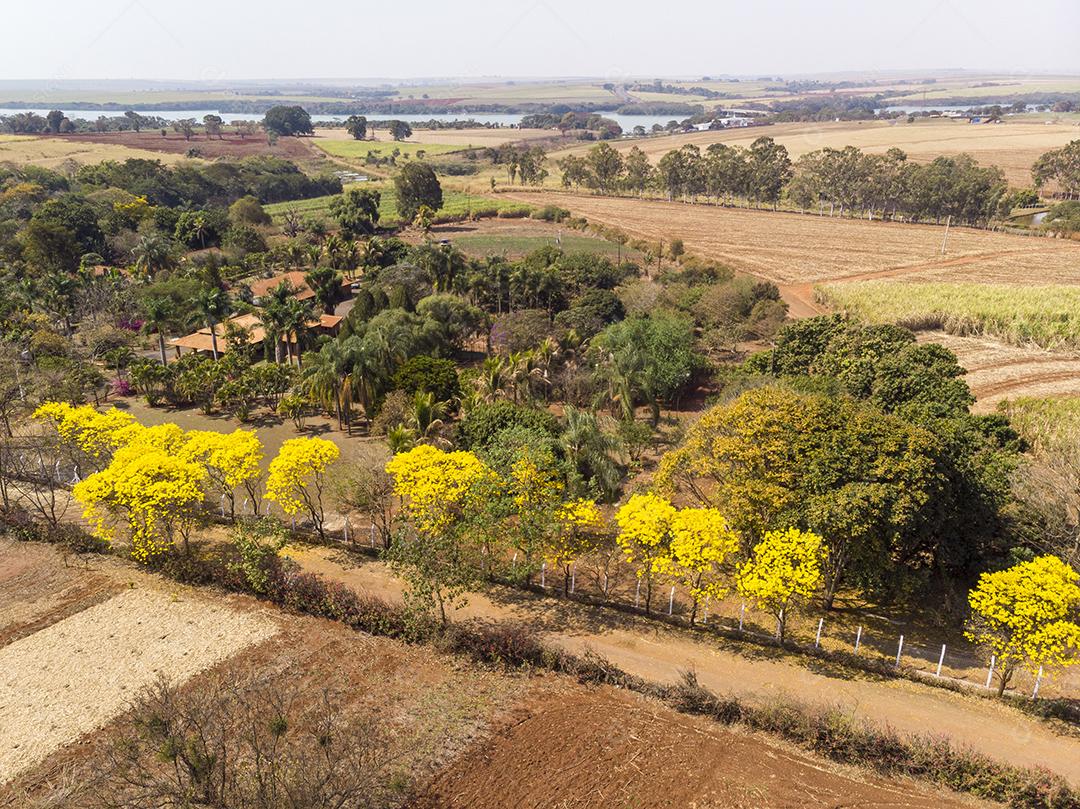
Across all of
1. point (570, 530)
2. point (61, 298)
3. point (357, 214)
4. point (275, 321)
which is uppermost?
point (357, 214)

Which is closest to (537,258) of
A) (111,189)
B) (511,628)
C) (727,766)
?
(511,628)

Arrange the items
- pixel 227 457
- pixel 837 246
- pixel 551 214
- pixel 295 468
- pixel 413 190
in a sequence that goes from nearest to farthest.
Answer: pixel 295 468, pixel 227 457, pixel 837 246, pixel 413 190, pixel 551 214

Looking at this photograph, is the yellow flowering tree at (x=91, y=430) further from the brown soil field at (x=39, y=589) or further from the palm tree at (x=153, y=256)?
the palm tree at (x=153, y=256)

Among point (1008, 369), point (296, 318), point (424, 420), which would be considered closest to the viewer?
point (424, 420)

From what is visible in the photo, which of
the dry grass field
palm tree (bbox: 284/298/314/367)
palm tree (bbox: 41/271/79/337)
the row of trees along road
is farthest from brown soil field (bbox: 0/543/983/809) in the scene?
the dry grass field

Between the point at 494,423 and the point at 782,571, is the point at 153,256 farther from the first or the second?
the point at 782,571

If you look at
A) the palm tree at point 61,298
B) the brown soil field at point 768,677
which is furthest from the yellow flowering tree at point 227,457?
the palm tree at point 61,298

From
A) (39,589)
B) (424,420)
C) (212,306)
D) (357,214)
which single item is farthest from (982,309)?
(357,214)

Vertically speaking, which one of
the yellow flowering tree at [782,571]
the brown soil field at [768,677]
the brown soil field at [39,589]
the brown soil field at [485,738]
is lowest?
the brown soil field at [39,589]
